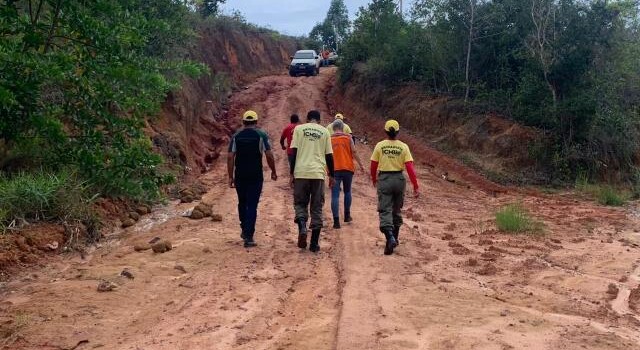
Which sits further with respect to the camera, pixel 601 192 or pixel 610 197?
pixel 601 192

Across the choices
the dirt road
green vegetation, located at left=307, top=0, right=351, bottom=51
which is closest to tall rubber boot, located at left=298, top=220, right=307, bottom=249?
Answer: the dirt road

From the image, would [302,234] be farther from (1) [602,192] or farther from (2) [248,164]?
(1) [602,192]

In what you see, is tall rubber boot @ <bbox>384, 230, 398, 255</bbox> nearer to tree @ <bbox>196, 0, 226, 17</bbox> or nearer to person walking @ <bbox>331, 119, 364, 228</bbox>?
person walking @ <bbox>331, 119, 364, 228</bbox>

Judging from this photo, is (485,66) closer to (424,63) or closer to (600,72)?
Answer: (424,63)

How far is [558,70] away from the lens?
16453 mm

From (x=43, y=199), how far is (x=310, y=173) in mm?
3467

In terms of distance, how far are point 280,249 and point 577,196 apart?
32.9 feet

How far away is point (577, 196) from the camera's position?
14.9m

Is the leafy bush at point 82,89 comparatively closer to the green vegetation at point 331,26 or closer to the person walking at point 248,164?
the person walking at point 248,164

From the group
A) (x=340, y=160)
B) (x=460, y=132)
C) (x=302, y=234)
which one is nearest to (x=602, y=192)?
(x=460, y=132)

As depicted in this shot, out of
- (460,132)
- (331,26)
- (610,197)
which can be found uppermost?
(331,26)

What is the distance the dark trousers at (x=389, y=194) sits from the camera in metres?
7.70

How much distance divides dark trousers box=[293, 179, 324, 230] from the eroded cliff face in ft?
24.2

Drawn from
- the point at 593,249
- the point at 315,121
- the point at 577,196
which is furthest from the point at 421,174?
the point at 315,121
